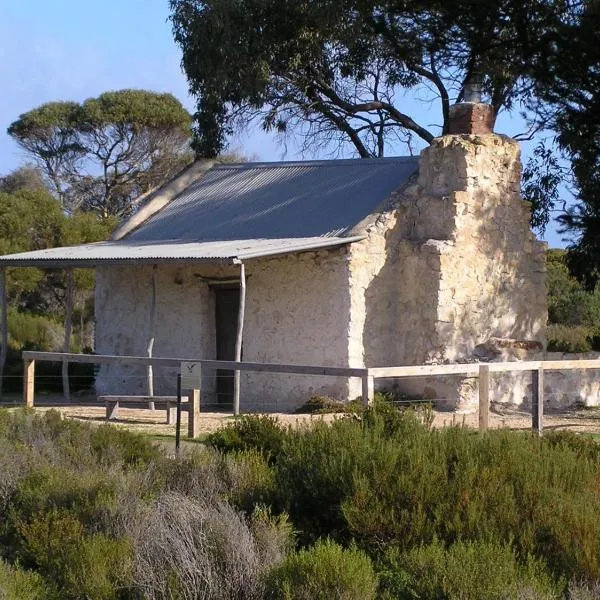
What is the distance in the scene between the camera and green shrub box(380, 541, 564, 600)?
6207mm

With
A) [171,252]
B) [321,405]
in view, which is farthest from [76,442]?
[171,252]

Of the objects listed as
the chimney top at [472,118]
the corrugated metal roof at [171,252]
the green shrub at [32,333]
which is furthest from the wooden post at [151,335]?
the green shrub at [32,333]

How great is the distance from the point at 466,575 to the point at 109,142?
129 ft

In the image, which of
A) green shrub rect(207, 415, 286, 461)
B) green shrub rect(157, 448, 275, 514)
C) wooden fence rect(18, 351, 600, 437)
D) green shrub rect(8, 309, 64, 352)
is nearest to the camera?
green shrub rect(157, 448, 275, 514)

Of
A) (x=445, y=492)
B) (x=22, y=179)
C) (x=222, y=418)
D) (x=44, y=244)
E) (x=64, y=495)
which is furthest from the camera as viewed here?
(x=22, y=179)

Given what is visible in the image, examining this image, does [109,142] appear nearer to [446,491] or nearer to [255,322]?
[255,322]

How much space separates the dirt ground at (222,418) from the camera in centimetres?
1427

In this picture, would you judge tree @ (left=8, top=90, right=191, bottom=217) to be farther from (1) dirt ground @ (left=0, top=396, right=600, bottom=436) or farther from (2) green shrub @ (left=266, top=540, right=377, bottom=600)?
→ (2) green shrub @ (left=266, top=540, right=377, bottom=600)

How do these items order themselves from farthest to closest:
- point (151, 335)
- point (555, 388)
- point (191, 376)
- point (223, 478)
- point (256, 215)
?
point (256, 215) < point (555, 388) < point (151, 335) < point (191, 376) < point (223, 478)

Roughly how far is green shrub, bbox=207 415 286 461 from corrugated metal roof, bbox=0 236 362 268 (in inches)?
194

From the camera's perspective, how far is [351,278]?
16.7 meters

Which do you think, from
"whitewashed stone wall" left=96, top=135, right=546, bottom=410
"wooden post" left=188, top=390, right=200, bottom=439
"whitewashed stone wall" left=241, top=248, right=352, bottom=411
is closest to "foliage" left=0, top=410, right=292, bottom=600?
"wooden post" left=188, top=390, right=200, bottom=439

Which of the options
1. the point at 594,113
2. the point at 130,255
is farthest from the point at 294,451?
the point at 594,113

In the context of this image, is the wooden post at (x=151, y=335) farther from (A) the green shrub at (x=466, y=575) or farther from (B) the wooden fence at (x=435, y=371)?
(A) the green shrub at (x=466, y=575)
